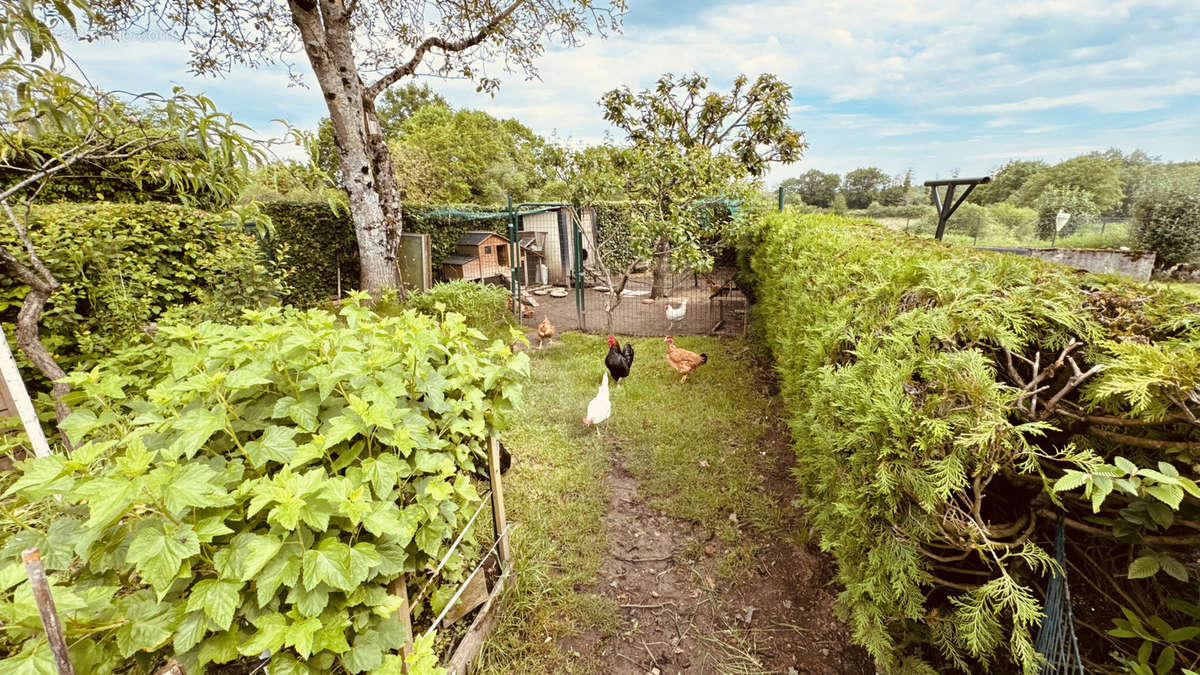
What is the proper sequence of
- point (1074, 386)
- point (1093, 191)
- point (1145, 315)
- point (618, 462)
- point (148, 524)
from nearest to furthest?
point (148, 524) → point (1074, 386) → point (1145, 315) → point (618, 462) → point (1093, 191)

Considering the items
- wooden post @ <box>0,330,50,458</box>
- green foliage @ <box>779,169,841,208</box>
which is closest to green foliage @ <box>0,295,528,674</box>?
wooden post @ <box>0,330,50,458</box>

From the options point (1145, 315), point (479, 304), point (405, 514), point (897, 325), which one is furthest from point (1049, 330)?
point (479, 304)

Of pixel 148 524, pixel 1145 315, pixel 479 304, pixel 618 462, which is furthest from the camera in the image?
pixel 479 304

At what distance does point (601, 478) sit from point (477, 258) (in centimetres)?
854

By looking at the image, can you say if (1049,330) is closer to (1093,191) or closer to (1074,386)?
(1074,386)

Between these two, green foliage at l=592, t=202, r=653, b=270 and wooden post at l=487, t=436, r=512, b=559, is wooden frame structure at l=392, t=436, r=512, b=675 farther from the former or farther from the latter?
green foliage at l=592, t=202, r=653, b=270

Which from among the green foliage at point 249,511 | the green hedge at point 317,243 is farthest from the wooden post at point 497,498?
the green hedge at point 317,243

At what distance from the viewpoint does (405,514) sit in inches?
50.2

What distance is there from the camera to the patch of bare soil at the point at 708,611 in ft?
7.23

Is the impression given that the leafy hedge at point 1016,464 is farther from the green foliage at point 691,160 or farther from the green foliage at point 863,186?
the green foliage at point 863,186

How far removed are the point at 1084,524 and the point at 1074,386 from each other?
45 centimetres

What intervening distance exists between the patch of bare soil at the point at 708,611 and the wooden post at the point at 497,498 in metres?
0.61

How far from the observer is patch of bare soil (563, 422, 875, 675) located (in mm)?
2205

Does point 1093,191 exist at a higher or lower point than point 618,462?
higher
